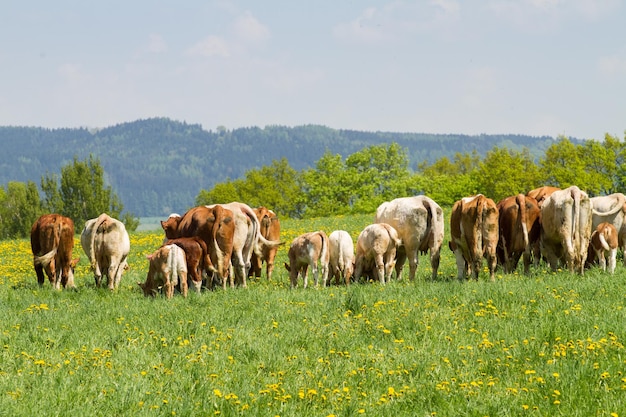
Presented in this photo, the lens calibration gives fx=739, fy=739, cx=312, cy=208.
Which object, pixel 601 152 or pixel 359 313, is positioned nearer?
pixel 359 313

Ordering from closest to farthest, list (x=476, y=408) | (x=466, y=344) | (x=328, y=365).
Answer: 1. (x=476, y=408)
2. (x=328, y=365)
3. (x=466, y=344)

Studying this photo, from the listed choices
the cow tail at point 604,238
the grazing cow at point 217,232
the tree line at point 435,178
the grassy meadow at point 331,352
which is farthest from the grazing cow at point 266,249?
the tree line at point 435,178

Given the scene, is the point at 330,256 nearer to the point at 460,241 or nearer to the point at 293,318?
the point at 460,241

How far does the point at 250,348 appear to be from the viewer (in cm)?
1009

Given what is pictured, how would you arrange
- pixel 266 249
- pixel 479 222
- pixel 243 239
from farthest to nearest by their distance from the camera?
pixel 266 249, pixel 243 239, pixel 479 222

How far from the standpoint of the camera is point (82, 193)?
8662 centimetres

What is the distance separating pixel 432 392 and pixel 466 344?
2023 mm

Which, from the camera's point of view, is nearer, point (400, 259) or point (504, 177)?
point (400, 259)

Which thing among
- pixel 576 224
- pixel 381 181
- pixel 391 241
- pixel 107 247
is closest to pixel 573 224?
pixel 576 224

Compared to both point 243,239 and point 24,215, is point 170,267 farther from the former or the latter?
point 24,215

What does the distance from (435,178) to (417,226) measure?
7887 cm

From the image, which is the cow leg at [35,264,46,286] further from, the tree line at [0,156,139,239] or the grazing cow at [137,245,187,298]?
the tree line at [0,156,139,239]

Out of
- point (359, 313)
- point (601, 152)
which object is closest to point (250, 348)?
point (359, 313)

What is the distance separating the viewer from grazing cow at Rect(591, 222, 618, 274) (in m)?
16.5
